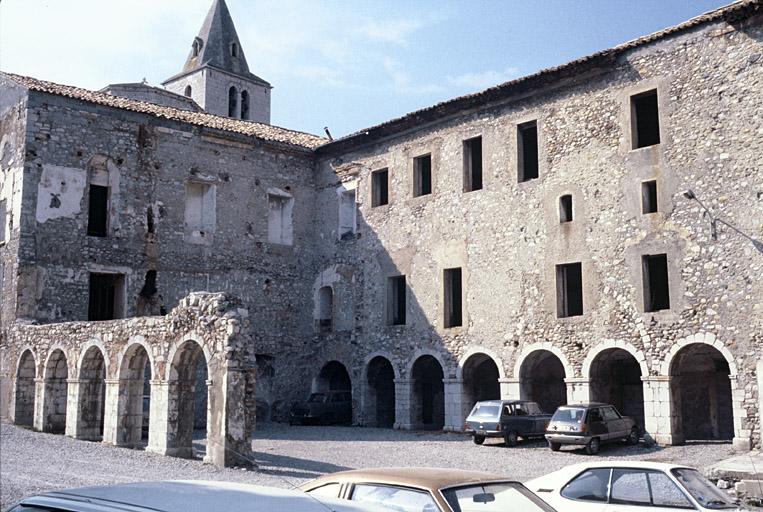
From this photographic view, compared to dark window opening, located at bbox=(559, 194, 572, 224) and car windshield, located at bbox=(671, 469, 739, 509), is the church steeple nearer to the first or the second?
dark window opening, located at bbox=(559, 194, 572, 224)

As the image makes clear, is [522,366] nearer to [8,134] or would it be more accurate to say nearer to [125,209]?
[125,209]

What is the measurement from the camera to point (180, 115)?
2669 centimetres

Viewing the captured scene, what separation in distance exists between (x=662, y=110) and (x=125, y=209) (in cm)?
1546

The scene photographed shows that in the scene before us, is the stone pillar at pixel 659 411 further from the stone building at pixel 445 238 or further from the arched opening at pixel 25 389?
the arched opening at pixel 25 389

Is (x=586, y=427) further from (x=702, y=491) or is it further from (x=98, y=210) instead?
(x=98, y=210)

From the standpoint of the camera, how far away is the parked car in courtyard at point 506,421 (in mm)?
20156

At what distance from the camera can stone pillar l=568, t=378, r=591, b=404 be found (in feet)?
67.9

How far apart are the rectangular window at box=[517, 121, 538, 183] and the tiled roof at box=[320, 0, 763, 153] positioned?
1.09m

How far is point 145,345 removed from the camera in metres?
18.4

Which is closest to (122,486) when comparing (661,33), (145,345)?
(145,345)

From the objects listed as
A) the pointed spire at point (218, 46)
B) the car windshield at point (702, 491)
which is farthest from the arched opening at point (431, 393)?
the pointed spire at point (218, 46)

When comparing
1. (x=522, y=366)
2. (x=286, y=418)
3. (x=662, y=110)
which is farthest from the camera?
(x=286, y=418)

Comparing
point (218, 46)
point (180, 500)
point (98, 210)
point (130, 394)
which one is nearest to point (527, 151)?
point (98, 210)

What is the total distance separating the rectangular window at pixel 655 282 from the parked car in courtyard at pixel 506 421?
389 cm
